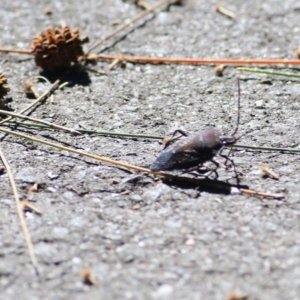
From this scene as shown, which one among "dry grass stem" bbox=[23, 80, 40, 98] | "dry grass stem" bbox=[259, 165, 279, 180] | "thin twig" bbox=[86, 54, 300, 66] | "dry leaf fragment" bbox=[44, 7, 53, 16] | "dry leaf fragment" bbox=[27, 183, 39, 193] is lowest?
"dry grass stem" bbox=[259, 165, 279, 180]

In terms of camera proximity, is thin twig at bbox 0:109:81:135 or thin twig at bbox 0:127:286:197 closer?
thin twig at bbox 0:127:286:197

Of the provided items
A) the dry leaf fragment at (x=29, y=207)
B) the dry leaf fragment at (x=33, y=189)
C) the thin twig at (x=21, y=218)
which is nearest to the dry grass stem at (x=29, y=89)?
the thin twig at (x=21, y=218)

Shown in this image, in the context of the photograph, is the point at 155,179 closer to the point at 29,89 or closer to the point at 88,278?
the point at 88,278

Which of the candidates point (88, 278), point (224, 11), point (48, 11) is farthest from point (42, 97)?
point (224, 11)

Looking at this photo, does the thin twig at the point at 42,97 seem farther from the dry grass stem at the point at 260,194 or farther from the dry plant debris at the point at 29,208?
the dry grass stem at the point at 260,194

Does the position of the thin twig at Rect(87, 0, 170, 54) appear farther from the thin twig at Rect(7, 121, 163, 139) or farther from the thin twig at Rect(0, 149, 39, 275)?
the thin twig at Rect(0, 149, 39, 275)

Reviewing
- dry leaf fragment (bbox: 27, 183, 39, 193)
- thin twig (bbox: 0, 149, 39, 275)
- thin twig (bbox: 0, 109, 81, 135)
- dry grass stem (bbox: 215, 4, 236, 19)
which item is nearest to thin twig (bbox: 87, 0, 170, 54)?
dry grass stem (bbox: 215, 4, 236, 19)
